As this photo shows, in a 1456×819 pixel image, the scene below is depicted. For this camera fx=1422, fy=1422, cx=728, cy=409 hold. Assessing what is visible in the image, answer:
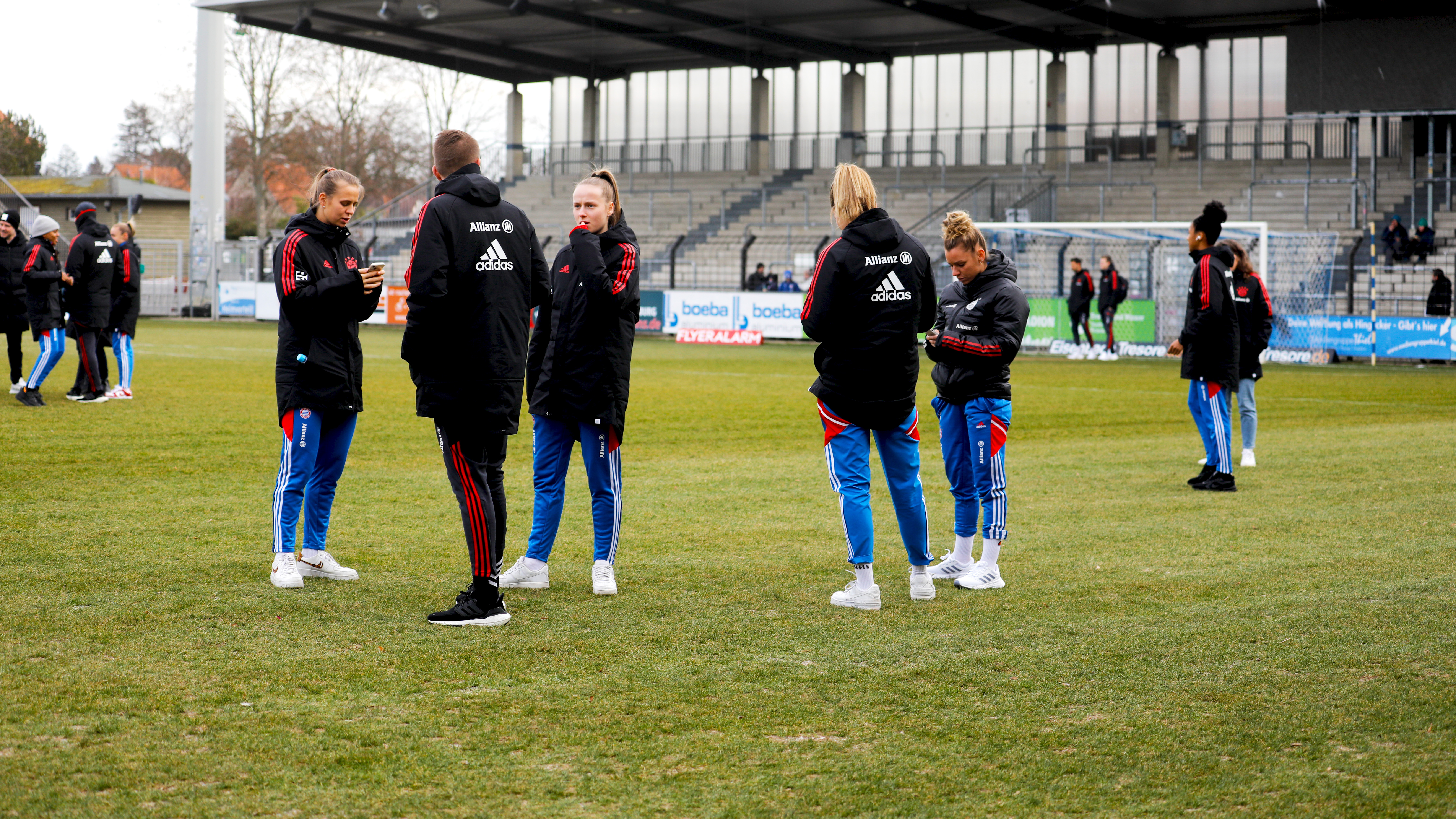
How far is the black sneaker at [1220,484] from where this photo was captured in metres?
9.62

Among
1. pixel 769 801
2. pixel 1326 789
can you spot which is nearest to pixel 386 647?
pixel 769 801

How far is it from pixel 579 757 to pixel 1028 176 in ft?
126

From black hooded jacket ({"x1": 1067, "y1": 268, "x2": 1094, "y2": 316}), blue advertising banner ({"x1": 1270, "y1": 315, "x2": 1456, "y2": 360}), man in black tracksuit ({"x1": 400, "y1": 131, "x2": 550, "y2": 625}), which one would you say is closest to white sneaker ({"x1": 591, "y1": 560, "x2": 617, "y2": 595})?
man in black tracksuit ({"x1": 400, "y1": 131, "x2": 550, "y2": 625})

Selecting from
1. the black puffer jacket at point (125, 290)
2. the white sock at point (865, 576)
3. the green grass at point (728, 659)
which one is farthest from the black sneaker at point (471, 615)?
the black puffer jacket at point (125, 290)

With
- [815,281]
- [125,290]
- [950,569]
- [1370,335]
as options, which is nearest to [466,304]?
[815,281]

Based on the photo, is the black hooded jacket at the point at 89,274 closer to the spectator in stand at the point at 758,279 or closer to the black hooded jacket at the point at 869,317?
the black hooded jacket at the point at 869,317

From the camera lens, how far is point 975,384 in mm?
6699

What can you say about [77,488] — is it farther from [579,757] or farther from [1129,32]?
[1129,32]

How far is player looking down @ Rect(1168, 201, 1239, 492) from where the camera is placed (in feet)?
32.1

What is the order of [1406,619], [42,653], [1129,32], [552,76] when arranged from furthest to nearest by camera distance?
[552,76], [1129,32], [1406,619], [42,653]

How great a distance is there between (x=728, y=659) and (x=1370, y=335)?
23760 mm

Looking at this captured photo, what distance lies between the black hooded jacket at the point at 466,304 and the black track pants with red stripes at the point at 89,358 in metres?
9.75

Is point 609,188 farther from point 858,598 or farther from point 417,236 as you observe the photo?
point 858,598

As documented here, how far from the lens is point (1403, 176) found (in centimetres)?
3522
